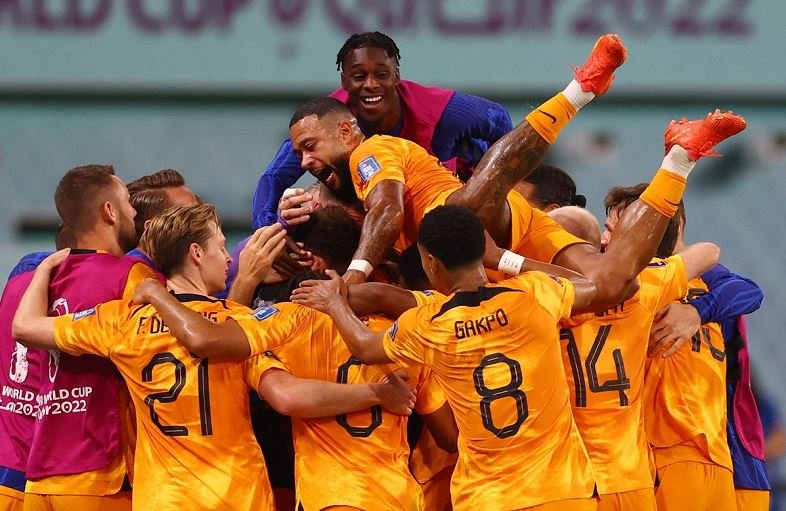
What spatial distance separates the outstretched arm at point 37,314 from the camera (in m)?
4.63

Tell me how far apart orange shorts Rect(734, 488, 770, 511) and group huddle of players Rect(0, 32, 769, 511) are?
18 millimetres

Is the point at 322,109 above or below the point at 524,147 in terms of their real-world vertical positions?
above

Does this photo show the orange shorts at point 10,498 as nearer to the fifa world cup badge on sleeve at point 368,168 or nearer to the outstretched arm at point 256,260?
the outstretched arm at point 256,260

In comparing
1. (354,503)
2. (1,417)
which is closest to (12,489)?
(1,417)

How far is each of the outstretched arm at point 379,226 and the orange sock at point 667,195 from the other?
0.95m

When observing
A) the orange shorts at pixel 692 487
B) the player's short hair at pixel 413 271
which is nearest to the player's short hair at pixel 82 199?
the player's short hair at pixel 413 271

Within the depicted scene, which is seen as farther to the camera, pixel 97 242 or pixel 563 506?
pixel 97 242

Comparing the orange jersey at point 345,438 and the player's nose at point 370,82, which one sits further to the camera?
the player's nose at point 370,82

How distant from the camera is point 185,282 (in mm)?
4625

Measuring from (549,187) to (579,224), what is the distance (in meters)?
0.57

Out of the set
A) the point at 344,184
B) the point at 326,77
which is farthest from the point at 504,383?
the point at 326,77

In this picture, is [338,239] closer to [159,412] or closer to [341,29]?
[159,412]

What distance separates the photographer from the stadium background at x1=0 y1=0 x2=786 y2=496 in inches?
362

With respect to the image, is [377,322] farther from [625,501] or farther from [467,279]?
[625,501]
